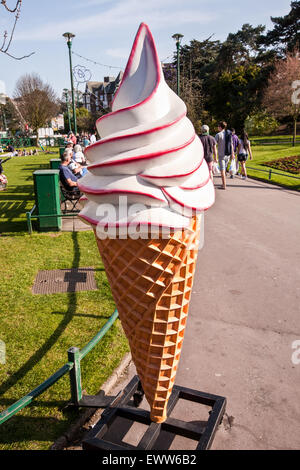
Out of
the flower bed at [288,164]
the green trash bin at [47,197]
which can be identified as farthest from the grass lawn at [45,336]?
the flower bed at [288,164]

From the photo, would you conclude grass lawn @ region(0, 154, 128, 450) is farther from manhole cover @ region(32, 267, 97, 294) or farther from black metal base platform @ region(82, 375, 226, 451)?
black metal base platform @ region(82, 375, 226, 451)

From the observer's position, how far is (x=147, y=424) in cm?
267

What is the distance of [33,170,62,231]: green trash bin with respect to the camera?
809 centimetres

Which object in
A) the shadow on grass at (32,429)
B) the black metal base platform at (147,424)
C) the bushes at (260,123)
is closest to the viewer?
the black metal base platform at (147,424)

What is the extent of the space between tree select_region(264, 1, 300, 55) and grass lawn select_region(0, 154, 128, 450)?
42.4 m

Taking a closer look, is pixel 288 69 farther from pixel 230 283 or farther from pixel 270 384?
pixel 270 384

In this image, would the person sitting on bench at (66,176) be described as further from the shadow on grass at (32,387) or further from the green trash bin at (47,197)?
the shadow on grass at (32,387)

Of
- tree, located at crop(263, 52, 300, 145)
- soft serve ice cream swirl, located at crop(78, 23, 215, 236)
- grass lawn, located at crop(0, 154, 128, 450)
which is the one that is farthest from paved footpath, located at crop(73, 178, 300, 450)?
tree, located at crop(263, 52, 300, 145)

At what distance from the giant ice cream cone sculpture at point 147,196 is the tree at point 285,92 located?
89.4ft

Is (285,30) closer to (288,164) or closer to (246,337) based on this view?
(288,164)

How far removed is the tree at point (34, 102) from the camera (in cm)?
4853

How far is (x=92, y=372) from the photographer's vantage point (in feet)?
12.0

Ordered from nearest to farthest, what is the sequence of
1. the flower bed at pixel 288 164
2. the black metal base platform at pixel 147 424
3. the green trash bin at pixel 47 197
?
1. the black metal base platform at pixel 147 424
2. the green trash bin at pixel 47 197
3. the flower bed at pixel 288 164
